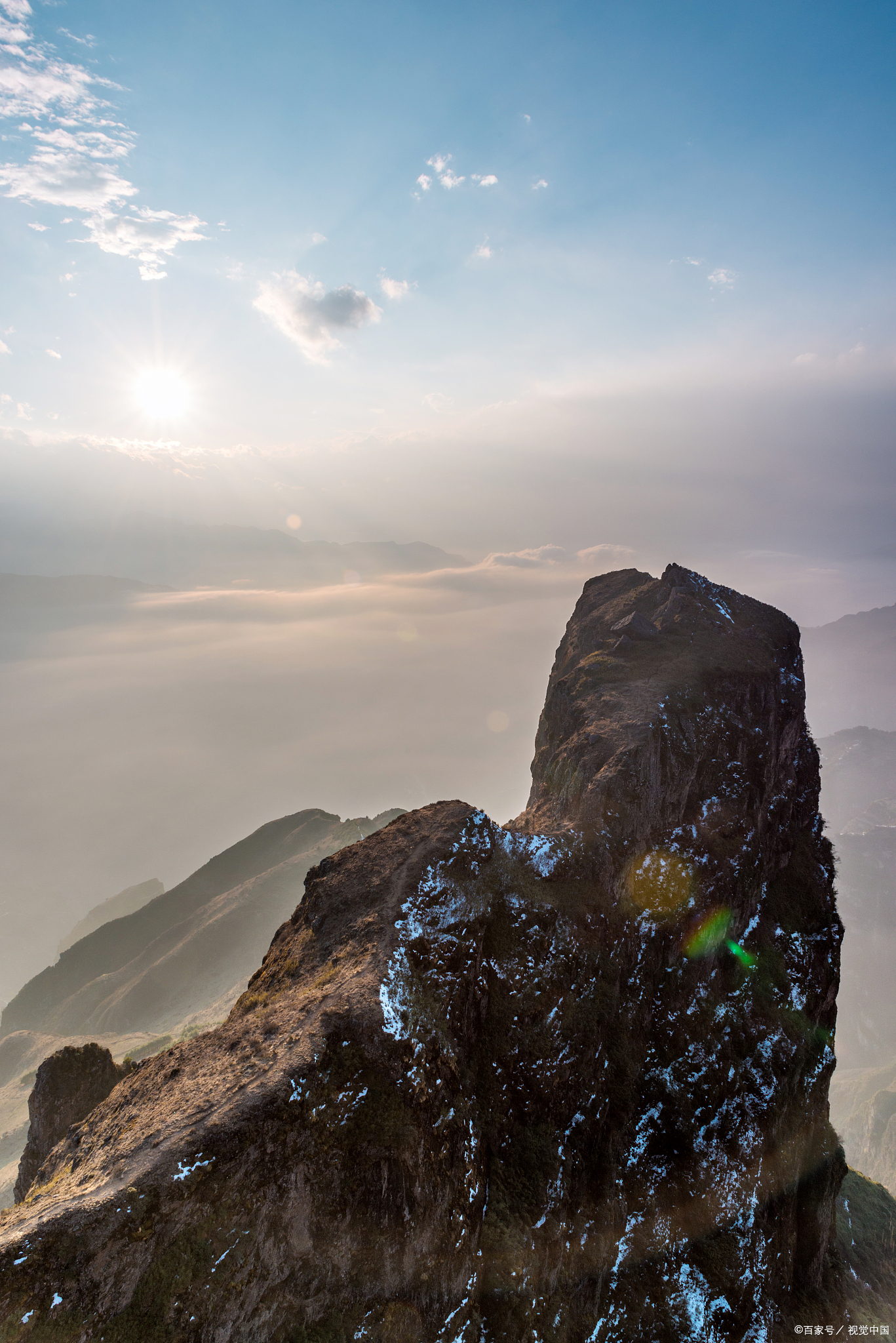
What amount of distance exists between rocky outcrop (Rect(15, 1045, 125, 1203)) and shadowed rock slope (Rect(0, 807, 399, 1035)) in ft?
138

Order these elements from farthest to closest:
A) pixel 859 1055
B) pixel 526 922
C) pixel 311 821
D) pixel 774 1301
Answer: pixel 859 1055 < pixel 311 821 < pixel 774 1301 < pixel 526 922

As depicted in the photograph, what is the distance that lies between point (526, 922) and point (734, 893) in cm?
1194

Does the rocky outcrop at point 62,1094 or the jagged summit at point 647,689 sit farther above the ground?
the jagged summit at point 647,689

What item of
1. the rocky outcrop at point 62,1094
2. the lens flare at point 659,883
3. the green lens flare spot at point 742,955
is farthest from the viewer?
the green lens flare spot at point 742,955

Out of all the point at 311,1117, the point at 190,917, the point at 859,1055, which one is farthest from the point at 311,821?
the point at 859,1055

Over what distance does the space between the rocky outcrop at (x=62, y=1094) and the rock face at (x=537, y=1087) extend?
8.75 meters

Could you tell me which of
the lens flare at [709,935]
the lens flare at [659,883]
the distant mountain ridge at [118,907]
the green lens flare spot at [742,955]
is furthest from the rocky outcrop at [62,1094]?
the distant mountain ridge at [118,907]

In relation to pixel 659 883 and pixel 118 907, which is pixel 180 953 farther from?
pixel 659 883

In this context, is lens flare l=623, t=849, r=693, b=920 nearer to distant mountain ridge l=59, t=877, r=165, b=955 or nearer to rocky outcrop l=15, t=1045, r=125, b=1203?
rocky outcrop l=15, t=1045, r=125, b=1203

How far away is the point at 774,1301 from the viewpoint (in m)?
25.0

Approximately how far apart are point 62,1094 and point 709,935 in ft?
101

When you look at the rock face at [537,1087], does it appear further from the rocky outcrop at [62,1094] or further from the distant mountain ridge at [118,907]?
the distant mountain ridge at [118,907]

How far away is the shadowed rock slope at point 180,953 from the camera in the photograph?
235 ft

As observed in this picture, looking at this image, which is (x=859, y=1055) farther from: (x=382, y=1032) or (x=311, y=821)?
(x=382, y=1032)
